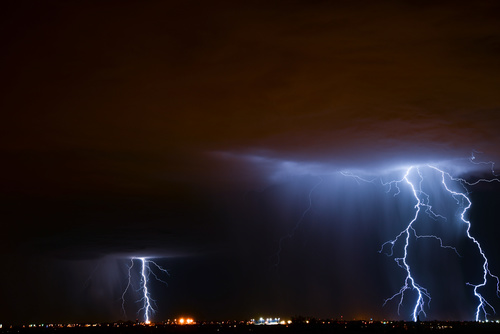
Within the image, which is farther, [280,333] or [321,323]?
[321,323]

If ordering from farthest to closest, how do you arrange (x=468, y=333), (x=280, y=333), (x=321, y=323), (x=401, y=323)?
(x=321, y=323)
(x=401, y=323)
(x=280, y=333)
(x=468, y=333)

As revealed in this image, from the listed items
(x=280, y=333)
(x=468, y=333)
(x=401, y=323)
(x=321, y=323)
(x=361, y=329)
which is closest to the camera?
(x=468, y=333)

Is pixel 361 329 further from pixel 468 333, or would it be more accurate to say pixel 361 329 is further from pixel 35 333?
pixel 35 333

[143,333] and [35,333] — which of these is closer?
[143,333]

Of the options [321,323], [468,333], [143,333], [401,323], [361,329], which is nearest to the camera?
[468,333]

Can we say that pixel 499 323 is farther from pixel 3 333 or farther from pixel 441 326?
pixel 3 333

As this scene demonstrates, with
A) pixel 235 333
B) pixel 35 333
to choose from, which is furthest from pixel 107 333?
pixel 235 333

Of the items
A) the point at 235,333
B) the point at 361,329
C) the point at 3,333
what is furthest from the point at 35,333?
the point at 361,329

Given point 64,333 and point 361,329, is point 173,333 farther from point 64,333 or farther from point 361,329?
point 361,329

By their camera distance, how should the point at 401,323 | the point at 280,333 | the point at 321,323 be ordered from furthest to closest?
the point at 321,323, the point at 401,323, the point at 280,333
